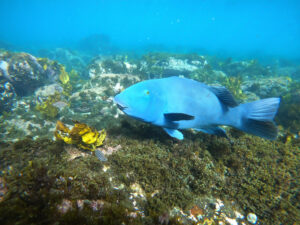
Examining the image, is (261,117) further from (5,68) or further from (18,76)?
(5,68)

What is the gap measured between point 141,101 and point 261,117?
219 centimetres

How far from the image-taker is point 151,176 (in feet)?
8.58

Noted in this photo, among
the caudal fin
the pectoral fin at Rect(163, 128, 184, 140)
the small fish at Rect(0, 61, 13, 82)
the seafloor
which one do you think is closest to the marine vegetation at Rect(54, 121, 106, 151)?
the seafloor

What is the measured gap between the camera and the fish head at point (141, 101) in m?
2.37

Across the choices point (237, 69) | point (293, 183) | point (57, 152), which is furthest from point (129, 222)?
point (237, 69)

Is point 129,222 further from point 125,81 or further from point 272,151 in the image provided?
point 125,81

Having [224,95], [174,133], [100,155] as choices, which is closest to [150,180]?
[174,133]

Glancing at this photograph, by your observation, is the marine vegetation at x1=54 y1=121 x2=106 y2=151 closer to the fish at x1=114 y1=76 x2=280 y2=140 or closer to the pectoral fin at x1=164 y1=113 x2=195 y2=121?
the fish at x1=114 y1=76 x2=280 y2=140

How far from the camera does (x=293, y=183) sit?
300 centimetres

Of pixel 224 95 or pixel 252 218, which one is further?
pixel 224 95

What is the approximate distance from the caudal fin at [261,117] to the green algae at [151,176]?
0.84m

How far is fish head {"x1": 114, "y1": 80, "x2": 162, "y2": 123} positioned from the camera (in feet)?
7.76

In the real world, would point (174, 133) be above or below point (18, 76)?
above

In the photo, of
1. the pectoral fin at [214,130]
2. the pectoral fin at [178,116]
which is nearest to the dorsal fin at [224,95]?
the pectoral fin at [214,130]
